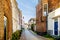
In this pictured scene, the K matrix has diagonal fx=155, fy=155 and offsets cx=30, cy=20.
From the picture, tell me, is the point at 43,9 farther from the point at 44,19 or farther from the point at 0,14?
the point at 0,14

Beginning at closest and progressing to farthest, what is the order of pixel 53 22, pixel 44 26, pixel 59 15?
1. pixel 59 15
2. pixel 53 22
3. pixel 44 26

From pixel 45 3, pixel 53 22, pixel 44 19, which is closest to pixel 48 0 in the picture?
pixel 45 3

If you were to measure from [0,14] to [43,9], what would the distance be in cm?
2364

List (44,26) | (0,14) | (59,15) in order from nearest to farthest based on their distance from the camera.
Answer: (0,14)
(59,15)
(44,26)

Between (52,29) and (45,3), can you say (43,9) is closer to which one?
(45,3)

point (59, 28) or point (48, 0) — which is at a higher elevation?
point (48, 0)

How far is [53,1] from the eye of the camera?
2973cm

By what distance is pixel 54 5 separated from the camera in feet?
96.2

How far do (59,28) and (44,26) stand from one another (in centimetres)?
997

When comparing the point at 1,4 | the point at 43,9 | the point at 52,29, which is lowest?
the point at 52,29

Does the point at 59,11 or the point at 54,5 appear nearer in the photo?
the point at 59,11

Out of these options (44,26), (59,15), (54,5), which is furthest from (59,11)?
(44,26)

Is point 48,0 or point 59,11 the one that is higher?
point 48,0

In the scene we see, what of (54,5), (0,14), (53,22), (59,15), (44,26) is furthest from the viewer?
(44,26)
